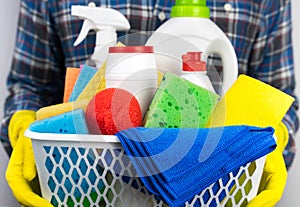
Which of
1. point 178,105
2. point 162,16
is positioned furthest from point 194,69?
point 162,16

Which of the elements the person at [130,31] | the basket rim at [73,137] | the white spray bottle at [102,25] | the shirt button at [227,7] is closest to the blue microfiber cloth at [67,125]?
the basket rim at [73,137]

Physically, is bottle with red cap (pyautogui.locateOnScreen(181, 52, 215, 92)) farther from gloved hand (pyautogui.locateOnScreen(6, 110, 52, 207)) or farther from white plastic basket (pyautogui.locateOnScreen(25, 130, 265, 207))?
gloved hand (pyautogui.locateOnScreen(6, 110, 52, 207))

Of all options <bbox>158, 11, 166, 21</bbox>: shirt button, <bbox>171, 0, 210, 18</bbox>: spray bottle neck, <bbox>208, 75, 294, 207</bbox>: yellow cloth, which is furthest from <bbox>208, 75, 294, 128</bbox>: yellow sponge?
<bbox>158, 11, 166, 21</bbox>: shirt button

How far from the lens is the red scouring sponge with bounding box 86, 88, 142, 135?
0.59 meters

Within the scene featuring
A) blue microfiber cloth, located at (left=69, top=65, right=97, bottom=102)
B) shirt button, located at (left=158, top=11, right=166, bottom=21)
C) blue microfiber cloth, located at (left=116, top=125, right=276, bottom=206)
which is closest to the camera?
blue microfiber cloth, located at (left=116, top=125, right=276, bottom=206)

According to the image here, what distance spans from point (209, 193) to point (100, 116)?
0.14 m

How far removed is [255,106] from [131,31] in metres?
0.39

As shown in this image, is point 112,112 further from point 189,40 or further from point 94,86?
point 189,40

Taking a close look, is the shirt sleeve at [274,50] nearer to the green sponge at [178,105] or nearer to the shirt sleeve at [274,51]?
the shirt sleeve at [274,51]

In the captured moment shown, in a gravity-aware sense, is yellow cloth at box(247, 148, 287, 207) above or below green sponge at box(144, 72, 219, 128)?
below

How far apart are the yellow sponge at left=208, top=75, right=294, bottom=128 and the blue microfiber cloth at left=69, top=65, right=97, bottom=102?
0.52ft

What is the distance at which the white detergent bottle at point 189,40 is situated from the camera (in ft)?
2.26

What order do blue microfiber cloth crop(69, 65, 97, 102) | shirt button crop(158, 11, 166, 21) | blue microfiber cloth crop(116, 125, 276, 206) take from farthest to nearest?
shirt button crop(158, 11, 166, 21) → blue microfiber cloth crop(69, 65, 97, 102) → blue microfiber cloth crop(116, 125, 276, 206)

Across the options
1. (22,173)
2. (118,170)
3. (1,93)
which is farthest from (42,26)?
(118,170)
